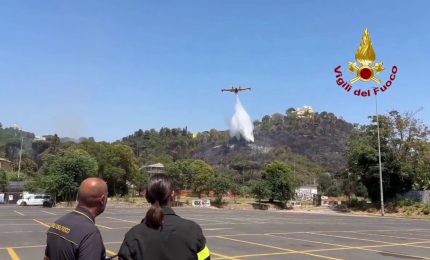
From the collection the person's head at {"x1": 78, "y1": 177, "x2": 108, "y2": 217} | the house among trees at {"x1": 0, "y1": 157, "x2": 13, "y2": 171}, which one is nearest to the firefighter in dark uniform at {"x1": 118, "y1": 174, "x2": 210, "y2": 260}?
the person's head at {"x1": 78, "y1": 177, "x2": 108, "y2": 217}

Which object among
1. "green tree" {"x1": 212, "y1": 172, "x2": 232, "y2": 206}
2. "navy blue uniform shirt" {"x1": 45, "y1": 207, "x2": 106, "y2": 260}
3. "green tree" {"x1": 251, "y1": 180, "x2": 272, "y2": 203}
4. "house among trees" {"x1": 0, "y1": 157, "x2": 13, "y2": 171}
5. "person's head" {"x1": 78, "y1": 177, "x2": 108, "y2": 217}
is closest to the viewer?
"navy blue uniform shirt" {"x1": 45, "y1": 207, "x2": 106, "y2": 260}

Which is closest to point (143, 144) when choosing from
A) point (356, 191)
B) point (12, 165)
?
point (12, 165)

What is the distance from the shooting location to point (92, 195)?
367 cm

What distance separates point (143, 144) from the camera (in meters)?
198

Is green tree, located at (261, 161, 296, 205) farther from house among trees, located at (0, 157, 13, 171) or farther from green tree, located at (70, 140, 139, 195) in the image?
house among trees, located at (0, 157, 13, 171)

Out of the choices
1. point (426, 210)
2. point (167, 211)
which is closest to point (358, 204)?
point (426, 210)

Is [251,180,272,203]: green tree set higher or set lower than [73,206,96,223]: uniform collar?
higher

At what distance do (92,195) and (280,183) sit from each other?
57593 mm

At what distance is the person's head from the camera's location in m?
3.66

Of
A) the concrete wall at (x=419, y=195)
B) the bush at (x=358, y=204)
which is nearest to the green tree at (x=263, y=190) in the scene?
the bush at (x=358, y=204)

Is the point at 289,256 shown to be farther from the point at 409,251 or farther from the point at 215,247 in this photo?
the point at 409,251

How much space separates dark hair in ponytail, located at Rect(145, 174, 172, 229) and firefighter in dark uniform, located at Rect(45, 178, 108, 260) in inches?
14.7

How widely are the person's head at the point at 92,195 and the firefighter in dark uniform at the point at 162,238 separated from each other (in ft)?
1.16

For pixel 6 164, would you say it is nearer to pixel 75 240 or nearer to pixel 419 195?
pixel 419 195
